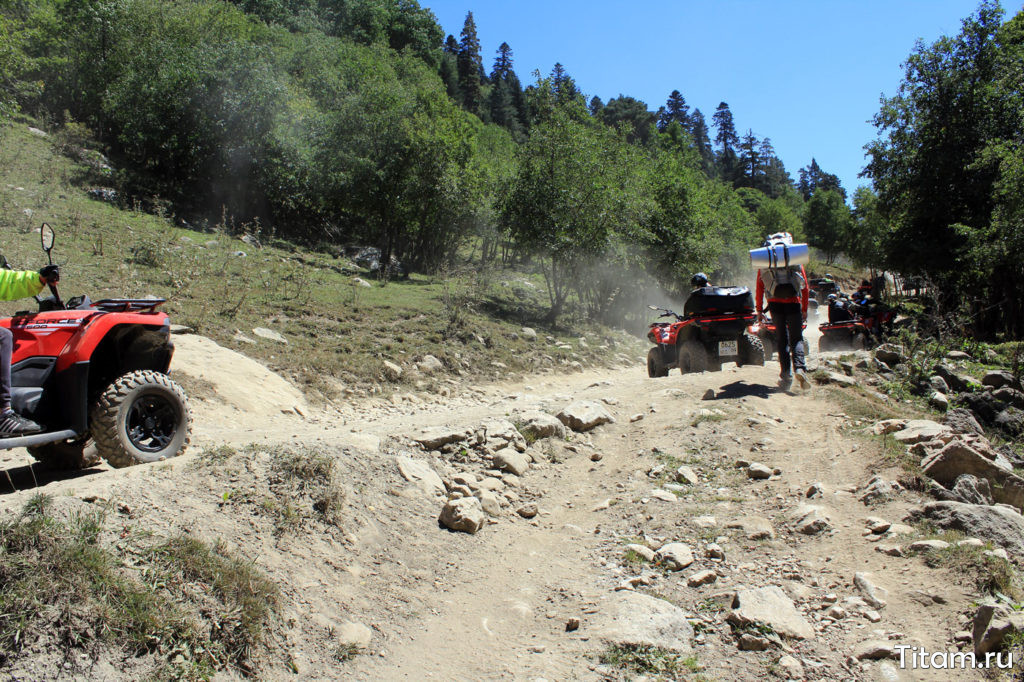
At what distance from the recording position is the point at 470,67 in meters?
98.0

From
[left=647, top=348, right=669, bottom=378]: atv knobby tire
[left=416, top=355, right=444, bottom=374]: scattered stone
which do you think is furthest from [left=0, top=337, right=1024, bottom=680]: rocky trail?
[left=647, top=348, right=669, bottom=378]: atv knobby tire

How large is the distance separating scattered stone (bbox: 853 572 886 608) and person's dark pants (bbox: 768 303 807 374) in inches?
196

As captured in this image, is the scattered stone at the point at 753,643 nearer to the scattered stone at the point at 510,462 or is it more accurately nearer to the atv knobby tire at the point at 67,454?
the scattered stone at the point at 510,462

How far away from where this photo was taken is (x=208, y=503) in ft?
14.4

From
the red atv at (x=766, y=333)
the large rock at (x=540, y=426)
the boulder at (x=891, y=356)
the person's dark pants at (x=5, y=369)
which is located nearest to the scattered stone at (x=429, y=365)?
the large rock at (x=540, y=426)

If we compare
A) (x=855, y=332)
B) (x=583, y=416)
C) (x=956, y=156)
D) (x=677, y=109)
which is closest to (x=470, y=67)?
(x=677, y=109)

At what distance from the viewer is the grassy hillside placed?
1098cm

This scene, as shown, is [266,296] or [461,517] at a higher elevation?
[266,296]

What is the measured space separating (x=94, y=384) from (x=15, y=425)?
3.35 feet

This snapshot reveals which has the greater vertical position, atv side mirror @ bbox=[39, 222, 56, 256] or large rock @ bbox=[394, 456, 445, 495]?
atv side mirror @ bbox=[39, 222, 56, 256]

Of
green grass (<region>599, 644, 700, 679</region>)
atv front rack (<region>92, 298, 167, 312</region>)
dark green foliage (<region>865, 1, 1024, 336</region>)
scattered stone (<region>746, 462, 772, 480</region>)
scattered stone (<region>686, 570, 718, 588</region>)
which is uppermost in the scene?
dark green foliage (<region>865, 1, 1024, 336</region>)

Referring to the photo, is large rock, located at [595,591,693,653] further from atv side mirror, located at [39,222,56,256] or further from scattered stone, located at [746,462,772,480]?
atv side mirror, located at [39,222,56,256]

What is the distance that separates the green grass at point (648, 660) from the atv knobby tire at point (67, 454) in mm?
4665

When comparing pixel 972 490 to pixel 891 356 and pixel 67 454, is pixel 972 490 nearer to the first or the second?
pixel 891 356
